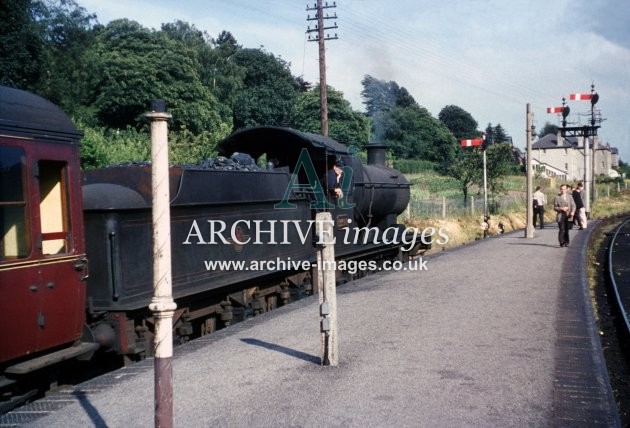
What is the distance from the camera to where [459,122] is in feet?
311

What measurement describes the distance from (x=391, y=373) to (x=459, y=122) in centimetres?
9241

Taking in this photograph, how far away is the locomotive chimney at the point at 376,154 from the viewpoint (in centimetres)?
1572

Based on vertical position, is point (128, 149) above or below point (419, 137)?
below

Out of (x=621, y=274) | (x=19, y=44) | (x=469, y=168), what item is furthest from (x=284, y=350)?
(x=469, y=168)

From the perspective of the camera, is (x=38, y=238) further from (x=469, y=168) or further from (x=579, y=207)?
(x=469, y=168)

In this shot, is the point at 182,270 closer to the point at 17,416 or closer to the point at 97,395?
the point at 97,395

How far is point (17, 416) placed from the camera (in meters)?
5.11

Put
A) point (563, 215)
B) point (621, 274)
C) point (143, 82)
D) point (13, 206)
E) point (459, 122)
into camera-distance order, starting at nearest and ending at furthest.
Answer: point (13, 206), point (621, 274), point (563, 215), point (143, 82), point (459, 122)

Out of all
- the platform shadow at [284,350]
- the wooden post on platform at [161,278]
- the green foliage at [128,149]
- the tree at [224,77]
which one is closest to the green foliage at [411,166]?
the tree at [224,77]

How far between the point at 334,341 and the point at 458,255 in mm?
10673

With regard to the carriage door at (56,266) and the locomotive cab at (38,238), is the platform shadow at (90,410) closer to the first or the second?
the locomotive cab at (38,238)

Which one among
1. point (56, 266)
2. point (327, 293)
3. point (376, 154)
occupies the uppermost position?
point (376, 154)

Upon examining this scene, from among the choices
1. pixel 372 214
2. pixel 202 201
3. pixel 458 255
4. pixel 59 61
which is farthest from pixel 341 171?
pixel 59 61

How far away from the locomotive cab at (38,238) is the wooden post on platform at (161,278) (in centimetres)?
233
